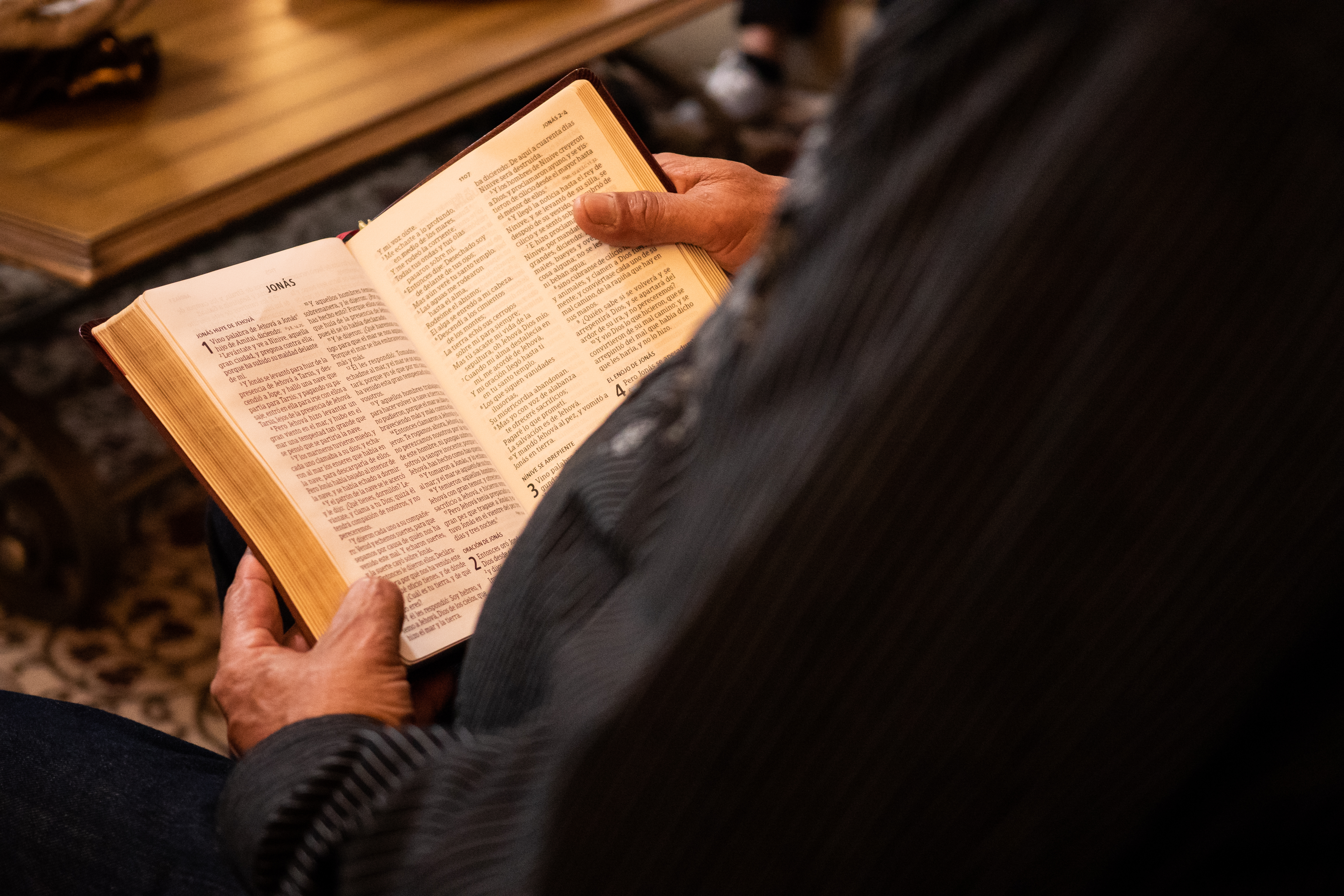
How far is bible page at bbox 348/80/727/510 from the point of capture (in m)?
0.64

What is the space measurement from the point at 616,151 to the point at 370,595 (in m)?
0.37

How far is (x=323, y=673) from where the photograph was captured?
0.53 m

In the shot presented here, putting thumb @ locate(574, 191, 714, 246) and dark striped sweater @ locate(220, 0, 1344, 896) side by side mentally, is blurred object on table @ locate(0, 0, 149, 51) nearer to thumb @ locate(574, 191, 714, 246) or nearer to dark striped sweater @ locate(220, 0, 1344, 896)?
thumb @ locate(574, 191, 714, 246)

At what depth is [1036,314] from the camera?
0.27 m

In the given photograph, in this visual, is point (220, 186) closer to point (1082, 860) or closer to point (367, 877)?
point (367, 877)

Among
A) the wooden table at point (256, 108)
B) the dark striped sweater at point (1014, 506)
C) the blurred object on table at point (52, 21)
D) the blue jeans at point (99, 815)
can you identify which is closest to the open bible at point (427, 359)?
A: the blue jeans at point (99, 815)

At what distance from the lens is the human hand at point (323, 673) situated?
1.69 feet

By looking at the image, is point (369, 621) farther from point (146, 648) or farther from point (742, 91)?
point (742, 91)

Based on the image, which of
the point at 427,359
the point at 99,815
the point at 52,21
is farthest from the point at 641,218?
the point at 52,21

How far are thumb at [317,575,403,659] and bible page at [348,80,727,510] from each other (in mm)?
121

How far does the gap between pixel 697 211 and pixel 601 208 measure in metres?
0.08

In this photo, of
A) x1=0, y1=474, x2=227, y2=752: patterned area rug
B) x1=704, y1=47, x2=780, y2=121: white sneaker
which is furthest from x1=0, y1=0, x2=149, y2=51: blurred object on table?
x1=704, y1=47, x2=780, y2=121: white sneaker

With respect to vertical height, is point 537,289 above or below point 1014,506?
above

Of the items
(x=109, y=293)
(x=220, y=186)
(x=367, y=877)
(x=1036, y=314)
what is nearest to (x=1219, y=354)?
(x=1036, y=314)
